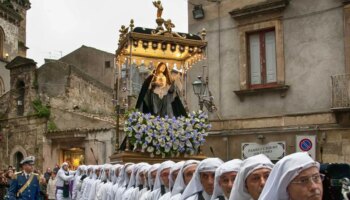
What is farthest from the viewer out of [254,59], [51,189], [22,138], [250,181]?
[22,138]

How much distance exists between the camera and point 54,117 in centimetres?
3322

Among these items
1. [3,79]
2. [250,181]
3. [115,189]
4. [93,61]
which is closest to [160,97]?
[115,189]

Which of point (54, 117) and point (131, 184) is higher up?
point (54, 117)

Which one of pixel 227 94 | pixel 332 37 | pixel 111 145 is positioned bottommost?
pixel 111 145

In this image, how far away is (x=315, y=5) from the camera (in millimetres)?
17203

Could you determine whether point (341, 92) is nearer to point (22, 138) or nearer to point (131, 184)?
point (131, 184)

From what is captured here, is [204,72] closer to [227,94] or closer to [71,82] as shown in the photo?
[227,94]

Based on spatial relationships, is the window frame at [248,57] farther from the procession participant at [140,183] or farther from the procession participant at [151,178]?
the procession participant at [151,178]

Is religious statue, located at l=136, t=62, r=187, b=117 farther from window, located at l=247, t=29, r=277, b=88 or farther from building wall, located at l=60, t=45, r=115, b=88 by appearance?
building wall, located at l=60, t=45, r=115, b=88

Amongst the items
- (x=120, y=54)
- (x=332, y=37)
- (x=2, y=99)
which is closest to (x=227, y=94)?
(x=332, y=37)

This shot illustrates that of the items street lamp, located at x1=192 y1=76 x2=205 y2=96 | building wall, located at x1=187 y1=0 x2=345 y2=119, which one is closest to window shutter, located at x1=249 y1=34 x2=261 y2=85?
building wall, located at x1=187 y1=0 x2=345 y2=119

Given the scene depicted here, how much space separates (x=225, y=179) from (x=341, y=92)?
38.3 ft

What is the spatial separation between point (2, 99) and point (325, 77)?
2533 centimetres

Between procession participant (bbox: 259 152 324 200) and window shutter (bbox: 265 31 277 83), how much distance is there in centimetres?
1445
